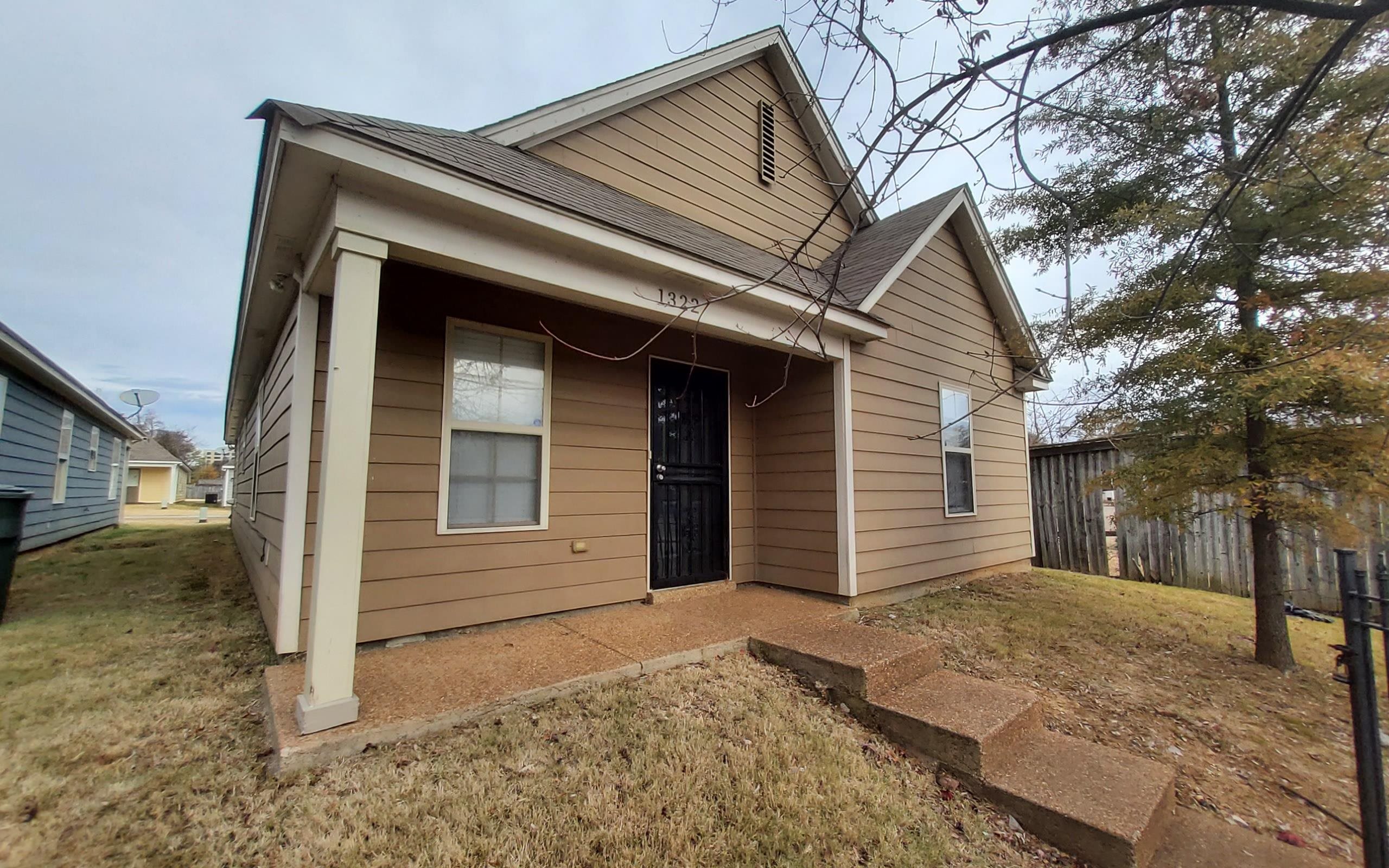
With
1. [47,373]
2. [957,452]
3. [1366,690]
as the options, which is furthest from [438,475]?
[47,373]

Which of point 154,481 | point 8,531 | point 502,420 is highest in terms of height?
point 502,420

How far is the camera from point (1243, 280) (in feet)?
13.3

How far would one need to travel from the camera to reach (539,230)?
9.82 feet

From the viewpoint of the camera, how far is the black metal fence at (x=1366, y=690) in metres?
1.82

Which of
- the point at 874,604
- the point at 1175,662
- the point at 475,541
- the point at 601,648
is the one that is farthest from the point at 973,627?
the point at 475,541

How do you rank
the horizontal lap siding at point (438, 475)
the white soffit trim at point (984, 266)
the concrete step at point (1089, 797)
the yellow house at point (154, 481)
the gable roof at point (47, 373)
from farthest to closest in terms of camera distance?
the yellow house at point (154, 481), the gable roof at point (47, 373), the white soffit trim at point (984, 266), the horizontal lap siding at point (438, 475), the concrete step at point (1089, 797)

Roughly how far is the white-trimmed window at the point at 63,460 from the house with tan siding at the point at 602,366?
543 cm

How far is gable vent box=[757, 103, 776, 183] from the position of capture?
249 inches

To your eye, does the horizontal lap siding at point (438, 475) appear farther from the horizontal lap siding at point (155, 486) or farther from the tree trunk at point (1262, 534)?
the horizontal lap siding at point (155, 486)

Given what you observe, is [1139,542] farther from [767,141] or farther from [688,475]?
[767,141]

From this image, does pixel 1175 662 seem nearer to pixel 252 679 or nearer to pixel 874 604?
pixel 874 604

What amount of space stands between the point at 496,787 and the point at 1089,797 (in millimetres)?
2318

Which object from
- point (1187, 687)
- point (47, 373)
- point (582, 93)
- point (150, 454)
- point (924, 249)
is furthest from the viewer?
point (150, 454)

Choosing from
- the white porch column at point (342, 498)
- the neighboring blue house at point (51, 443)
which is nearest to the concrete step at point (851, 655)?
the white porch column at point (342, 498)
